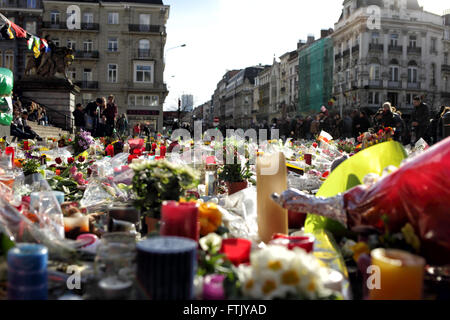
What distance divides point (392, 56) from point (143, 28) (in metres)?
25.1

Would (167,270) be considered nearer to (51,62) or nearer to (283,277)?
(283,277)

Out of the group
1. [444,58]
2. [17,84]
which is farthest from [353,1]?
[17,84]

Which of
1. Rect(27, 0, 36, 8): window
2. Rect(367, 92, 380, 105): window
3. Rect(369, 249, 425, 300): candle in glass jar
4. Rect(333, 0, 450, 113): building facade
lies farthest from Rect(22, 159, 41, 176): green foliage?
Rect(367, 92, 380, 105): window

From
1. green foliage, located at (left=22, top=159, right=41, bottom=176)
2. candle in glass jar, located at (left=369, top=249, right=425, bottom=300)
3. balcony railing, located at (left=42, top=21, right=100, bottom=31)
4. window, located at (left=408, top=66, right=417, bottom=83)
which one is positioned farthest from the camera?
window, located at (left=408, top=66, right=417, bottom=83)

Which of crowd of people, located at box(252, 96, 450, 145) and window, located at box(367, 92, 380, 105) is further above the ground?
window, located at box(367, 92, 380, 105)

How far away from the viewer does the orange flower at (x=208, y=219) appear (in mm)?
2012

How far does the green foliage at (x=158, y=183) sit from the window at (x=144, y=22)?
3925 centimetres

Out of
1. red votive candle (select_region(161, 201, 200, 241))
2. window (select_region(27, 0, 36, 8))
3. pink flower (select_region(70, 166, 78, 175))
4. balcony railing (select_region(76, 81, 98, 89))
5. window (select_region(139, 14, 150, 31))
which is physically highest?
window (select_region(27, 0, 36, 8))

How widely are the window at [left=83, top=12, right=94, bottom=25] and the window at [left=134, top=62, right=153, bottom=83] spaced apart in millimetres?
5960

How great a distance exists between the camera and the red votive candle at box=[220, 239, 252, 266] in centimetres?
170

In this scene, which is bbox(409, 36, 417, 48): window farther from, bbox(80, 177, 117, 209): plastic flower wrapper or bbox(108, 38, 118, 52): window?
bbox(80, 177, 117, 209): plastic flower wrapper

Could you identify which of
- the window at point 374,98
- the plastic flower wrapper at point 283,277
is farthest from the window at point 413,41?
the plastic flower wrapper at point 283,277

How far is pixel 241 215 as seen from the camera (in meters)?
2.79

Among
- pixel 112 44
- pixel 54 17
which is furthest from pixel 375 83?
pixel 54 17
